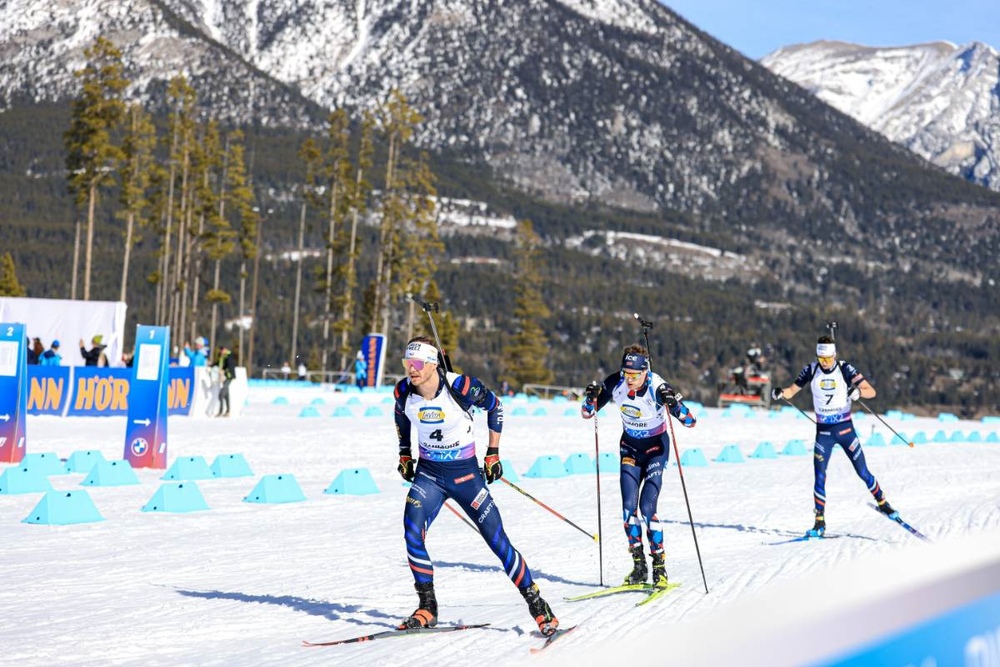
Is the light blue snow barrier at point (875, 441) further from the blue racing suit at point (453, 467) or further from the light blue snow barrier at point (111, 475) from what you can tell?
the blue racing suit at point (453, 467)

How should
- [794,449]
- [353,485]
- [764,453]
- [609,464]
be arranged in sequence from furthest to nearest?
[794,449] → [764,453] → [609,464] → [353,485]

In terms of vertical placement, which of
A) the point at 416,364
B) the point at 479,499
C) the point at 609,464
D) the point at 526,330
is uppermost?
the point at 526,330

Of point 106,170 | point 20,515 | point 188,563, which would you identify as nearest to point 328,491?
point 20,515

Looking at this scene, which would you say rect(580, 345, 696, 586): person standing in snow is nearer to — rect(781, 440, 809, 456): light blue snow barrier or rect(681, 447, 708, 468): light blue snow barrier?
rect(681, 447, 708, 468): light blue snow barrier

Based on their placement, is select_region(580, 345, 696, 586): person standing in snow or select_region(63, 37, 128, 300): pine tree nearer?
select_region(580, 345, 696, 586): person standing in snow

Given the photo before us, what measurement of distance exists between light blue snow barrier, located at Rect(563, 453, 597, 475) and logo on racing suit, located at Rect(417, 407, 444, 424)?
1348 centimetres

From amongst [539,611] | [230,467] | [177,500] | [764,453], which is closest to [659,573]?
[539,611]

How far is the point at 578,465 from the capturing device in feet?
70.6

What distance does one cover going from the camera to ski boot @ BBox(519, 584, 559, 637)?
792cm

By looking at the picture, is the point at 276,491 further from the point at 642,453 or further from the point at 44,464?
the point at 642,453

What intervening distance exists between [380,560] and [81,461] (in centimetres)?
868

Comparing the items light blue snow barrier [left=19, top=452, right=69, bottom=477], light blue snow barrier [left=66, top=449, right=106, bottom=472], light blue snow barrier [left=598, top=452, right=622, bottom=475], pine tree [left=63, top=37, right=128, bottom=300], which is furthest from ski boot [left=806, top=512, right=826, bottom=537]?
pine tree [left=63, top=37, right=128, bottom=300]

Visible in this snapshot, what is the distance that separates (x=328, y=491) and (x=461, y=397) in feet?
33.3

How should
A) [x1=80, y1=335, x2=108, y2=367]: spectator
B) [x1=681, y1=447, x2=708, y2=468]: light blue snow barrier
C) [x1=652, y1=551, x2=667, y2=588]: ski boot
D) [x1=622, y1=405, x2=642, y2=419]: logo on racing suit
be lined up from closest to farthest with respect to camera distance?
[x1=652, y1=551, x2=667, y2=588]: ski boot
[x1=622, y1=405, x2=642, y2=419]: logo on racing suit
[x1=681, y1=447, x2=708, y2=468]: light blue snow barrier
[x1=80, y1=335, x2=108, y2=367]: spectator
